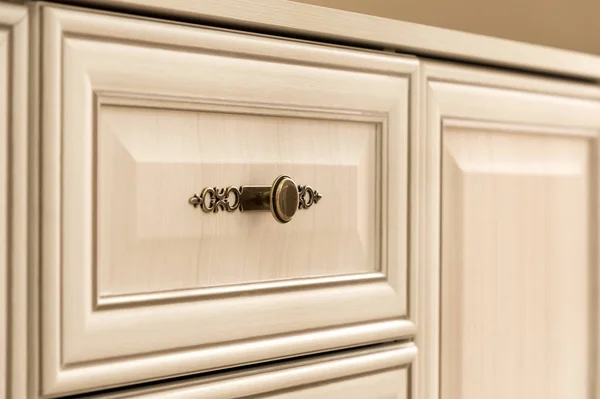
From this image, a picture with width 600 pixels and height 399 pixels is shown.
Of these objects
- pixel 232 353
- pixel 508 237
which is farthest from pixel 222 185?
pixel 508 237

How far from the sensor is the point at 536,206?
2.40ft

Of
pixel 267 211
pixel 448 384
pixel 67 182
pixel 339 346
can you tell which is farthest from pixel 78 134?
pixel 448 384

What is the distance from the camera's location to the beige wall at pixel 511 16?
1.19 meters

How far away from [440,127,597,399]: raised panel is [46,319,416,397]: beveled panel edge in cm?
8

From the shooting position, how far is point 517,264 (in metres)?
0.72

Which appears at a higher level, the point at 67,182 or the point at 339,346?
the point at 67,182

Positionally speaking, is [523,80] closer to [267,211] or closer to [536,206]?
[536,206]

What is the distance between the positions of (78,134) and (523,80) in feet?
1.50

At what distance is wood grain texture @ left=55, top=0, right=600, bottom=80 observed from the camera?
1.58 feet
